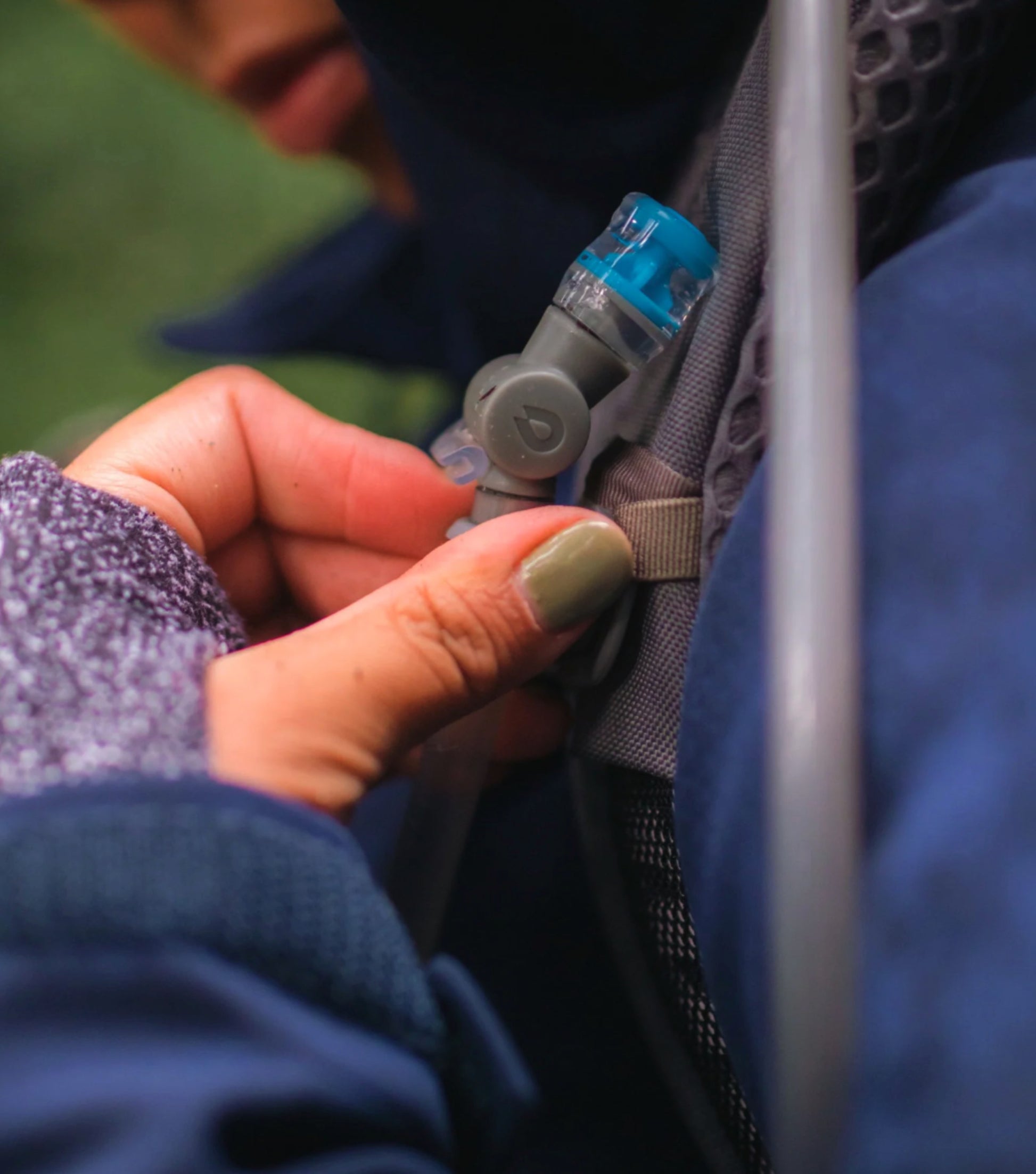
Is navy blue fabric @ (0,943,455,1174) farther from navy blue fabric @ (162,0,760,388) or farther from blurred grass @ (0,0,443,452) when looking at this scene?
blurred grass @ (0,0,443,452)

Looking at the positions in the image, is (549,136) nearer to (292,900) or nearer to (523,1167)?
(292,900)

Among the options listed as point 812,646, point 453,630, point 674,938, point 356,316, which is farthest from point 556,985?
point 356,316

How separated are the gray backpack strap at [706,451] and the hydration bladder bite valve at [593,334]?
0.01 meters

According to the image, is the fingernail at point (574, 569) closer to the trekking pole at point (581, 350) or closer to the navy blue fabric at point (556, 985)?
the trekking pole at point (581, 350)

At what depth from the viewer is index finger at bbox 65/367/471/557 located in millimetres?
445

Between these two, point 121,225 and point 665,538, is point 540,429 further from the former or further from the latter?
point 121,225

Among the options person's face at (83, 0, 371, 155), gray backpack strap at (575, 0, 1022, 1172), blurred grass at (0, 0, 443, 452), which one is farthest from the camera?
blurred grass at (0, 0, 443, 452)

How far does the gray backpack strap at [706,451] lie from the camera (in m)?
0.28

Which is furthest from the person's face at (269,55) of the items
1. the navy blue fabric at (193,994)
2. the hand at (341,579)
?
the navy blue fabric at (193,994)

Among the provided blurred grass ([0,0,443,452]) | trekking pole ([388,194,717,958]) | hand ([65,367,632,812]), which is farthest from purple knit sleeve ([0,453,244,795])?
blurred grass ([0,0,443,452])

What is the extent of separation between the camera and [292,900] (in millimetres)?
236

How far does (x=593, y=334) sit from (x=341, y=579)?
199 millimetres

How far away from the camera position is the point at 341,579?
482mm

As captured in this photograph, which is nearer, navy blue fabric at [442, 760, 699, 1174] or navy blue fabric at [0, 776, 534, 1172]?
navy blue fabric at [0, 776, 534, 1172]
